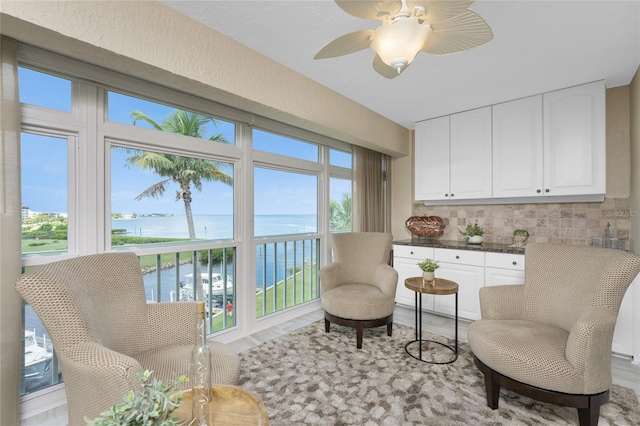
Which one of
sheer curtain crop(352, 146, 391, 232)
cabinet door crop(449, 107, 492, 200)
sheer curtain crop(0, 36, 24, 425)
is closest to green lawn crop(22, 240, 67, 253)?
sheer curtain crop(0, 36, 24, 425)

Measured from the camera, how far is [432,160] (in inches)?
141

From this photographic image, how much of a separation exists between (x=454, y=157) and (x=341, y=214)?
1578mm

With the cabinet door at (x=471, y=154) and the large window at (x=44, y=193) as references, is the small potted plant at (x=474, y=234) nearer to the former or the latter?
the cabinet door at (x=471, y=154)

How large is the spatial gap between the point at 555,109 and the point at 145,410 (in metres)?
3.71

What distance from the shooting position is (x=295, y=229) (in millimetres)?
3379

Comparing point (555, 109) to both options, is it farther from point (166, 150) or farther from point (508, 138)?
point (166, 150)

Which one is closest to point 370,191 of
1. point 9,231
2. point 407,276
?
point 407,276

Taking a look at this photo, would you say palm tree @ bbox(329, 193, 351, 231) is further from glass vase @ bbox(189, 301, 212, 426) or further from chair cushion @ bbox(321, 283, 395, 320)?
glass vase @ bbox(189, 301, 212, 426)

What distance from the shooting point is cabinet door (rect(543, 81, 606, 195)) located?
253cm

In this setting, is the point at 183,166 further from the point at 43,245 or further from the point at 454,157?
the point at 454,157

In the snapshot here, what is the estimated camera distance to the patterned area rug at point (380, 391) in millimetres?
1601

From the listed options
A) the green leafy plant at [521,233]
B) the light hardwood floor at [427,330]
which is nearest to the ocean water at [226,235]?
the light hardwood floor at [427,330]

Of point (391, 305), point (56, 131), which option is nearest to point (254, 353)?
point (391, 305)

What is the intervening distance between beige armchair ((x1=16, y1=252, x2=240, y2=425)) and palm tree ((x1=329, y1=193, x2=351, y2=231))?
92.3 inches
